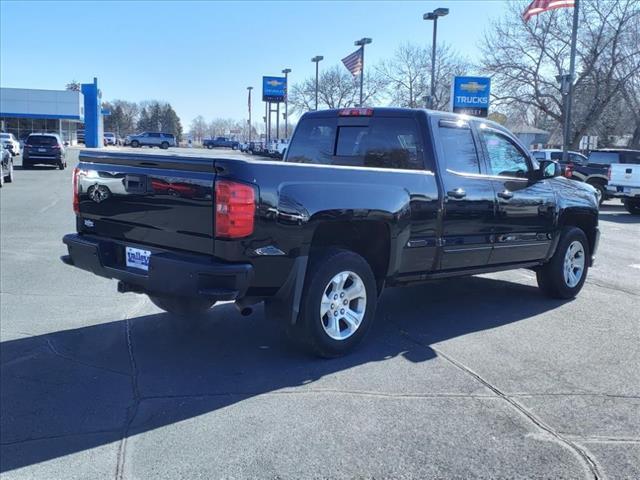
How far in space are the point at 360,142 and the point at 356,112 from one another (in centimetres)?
30

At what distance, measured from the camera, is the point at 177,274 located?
4.34 m

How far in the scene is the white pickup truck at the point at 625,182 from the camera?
19016mm

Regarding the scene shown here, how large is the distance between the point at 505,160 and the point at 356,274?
98.8 inches

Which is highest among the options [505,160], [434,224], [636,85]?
[636,85]

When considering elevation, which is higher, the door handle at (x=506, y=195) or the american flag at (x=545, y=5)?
the american flag at (x=545, y=5)

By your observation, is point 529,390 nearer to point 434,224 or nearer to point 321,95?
point 434,224

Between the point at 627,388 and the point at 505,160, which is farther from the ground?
the point at 505,160

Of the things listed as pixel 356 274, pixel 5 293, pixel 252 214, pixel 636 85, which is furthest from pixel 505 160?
pixel 636 85

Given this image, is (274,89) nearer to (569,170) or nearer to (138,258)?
(569,170)

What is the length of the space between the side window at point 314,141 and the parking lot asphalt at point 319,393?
5.59ft

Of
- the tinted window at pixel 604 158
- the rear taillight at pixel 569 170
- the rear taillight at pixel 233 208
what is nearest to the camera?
the rear taillight at pixel 233 208

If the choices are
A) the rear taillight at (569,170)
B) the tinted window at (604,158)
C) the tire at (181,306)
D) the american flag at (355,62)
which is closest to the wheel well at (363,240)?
the tire at (181,306)

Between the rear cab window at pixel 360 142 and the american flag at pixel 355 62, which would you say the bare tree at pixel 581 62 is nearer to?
the american flag at pixel 355 62

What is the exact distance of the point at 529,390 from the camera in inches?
177
